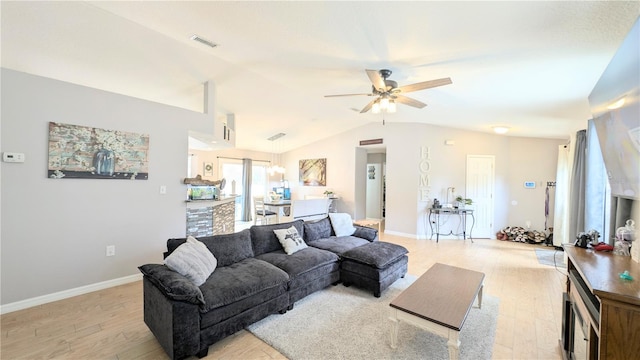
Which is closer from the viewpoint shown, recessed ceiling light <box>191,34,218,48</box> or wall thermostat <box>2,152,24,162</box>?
wall thermostat <box>2,152,24,162</box>

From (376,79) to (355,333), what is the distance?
261 centimetres

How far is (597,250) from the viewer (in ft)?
7.59

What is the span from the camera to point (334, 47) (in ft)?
9.23

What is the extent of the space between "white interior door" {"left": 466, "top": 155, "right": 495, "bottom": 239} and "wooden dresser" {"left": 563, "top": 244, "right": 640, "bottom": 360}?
4714 millimetres

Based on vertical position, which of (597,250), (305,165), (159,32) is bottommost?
(597,250)

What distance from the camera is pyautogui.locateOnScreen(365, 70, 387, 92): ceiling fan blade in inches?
108

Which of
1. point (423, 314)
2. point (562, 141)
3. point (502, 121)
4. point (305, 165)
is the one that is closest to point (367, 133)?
point (305, 165)

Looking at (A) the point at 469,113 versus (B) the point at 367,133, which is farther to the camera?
(B) the point at 367,133

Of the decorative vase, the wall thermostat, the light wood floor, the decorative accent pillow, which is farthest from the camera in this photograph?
the decorative accent pillow

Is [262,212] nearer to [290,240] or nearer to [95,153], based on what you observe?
[290,240]

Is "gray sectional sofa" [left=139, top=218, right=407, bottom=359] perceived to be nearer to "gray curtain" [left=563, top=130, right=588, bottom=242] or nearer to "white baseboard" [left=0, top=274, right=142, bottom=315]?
"white baseboard" [left=0, top=274, right=142, bottom=315]

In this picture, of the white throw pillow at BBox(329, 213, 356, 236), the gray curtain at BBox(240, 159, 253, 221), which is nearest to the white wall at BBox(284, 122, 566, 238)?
the white throw pillow at BBox(329, 213, 356, 236)

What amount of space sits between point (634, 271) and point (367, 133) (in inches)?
238

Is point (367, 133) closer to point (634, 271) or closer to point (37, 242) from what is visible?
point (634, 271)
